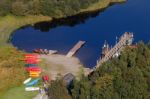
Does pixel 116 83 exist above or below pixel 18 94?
above

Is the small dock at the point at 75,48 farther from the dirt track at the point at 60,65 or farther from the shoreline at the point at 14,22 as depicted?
the shoreline at the point at 14,22

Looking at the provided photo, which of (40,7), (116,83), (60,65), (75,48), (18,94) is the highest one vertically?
(40,7)

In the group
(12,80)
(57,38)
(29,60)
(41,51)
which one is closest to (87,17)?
(57,38)

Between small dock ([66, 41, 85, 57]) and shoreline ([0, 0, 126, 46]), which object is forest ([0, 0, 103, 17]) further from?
small dock ([66, 41, 85, 57])

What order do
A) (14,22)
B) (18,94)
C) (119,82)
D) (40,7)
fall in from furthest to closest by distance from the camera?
(40,7), (14,22), (18,94), (119,82)

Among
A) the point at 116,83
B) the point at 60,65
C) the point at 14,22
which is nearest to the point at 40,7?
the point at 14,22

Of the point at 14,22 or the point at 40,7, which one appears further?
the point at 40,7

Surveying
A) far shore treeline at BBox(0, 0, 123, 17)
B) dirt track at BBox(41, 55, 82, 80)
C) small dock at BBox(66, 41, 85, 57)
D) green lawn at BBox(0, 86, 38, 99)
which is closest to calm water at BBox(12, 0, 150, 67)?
small dock at BBox(66, 41, 85, 57)

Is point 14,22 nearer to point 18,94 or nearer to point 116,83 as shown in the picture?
point 18,94

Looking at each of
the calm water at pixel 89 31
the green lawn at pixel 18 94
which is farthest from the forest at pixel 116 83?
the calm water at pixel 89 31
